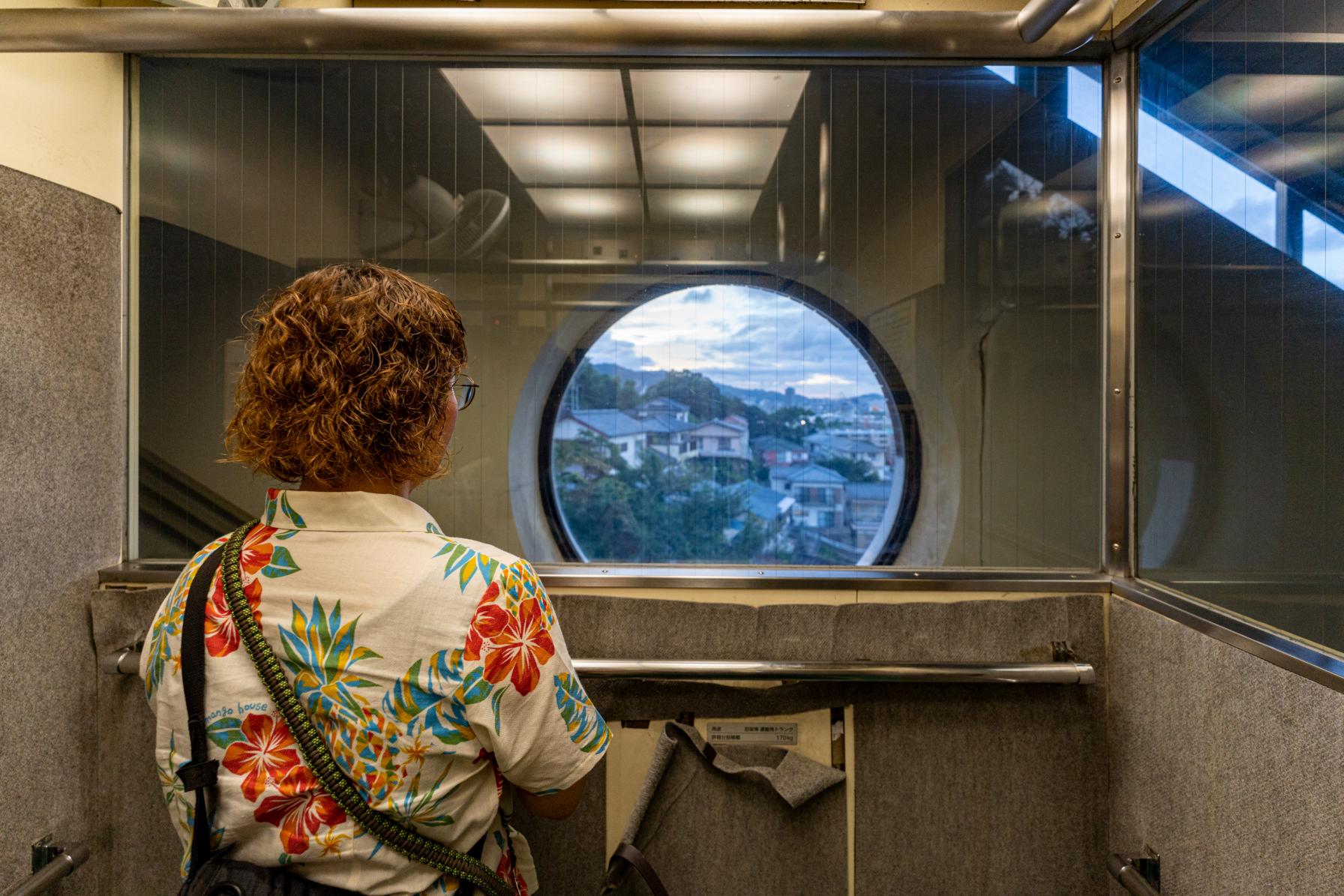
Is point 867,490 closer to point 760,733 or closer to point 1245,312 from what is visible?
point 760,733

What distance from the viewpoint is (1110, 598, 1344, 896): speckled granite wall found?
0.79 m

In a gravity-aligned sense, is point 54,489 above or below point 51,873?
above

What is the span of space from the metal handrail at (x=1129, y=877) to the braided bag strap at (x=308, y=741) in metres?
1.04

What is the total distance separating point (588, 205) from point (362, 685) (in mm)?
899

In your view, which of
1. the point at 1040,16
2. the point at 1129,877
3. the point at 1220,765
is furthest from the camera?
the point at 1129,877

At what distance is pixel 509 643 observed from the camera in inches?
26.1

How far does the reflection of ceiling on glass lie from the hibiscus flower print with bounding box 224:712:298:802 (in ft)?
3.01

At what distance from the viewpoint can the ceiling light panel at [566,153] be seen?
124 cm

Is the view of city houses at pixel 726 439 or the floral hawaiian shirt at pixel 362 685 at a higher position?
the view of city houses at pixel 726 439

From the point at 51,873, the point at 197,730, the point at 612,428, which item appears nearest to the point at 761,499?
the point at 612,428

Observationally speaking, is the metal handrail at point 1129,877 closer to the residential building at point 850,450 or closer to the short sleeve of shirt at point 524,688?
the residential building at point 850,450

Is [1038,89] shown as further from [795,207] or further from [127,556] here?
[127,556]

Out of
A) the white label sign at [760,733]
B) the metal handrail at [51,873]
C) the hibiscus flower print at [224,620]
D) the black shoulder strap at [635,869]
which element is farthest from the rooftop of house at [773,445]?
the metal handrail at [51,873]

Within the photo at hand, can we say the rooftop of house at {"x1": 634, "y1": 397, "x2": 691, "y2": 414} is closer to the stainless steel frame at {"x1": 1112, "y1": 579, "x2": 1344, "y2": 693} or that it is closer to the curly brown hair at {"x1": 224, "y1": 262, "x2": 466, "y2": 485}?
the curly brown hair at {"x1": 224, "y1": 262, "x2": 466, "y2": 485}
